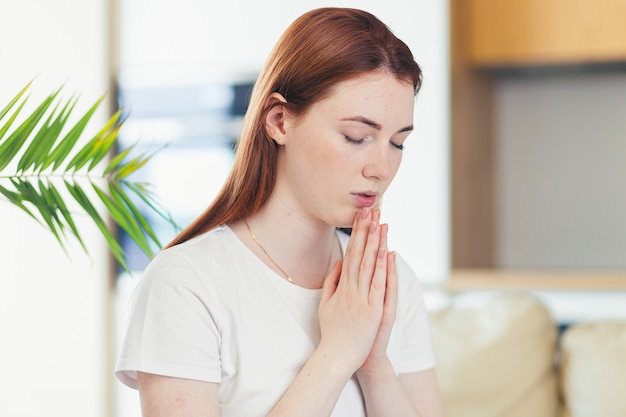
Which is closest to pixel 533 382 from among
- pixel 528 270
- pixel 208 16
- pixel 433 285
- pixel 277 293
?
pixel 277 293

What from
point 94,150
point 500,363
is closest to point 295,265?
point 94,150

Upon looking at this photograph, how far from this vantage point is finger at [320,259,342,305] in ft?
4.82

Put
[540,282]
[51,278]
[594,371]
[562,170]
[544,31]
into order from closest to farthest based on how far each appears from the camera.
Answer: [594,371] → [540,282] → [544,31] → [51,278] → [562,170]

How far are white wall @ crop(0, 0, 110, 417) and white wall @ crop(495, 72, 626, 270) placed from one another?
186 centimetres

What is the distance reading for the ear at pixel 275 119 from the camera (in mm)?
1453

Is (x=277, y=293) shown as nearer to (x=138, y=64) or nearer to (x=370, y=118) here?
(x=370, y=118)

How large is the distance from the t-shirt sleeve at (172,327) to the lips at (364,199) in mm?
265

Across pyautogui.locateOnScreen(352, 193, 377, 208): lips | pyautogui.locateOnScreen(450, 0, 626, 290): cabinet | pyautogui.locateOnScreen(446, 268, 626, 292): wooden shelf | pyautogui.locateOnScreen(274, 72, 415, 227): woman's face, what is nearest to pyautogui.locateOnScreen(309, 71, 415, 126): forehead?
pyautogui.locateOnScreen(274, 72, 415, 227): woman's face

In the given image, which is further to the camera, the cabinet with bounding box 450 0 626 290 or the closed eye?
the cabinet with bounding box 450 0 626 290

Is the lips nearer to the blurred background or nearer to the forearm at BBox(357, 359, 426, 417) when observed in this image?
the forearm at BBox(357, 359, 426, 417)

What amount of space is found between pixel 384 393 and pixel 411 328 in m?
0.20

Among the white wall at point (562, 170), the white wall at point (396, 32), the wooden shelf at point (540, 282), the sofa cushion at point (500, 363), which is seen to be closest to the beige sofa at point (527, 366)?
the sofa cushion at point (500, 363)

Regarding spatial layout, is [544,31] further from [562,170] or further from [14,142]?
[14,142]

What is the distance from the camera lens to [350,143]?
1394mm
